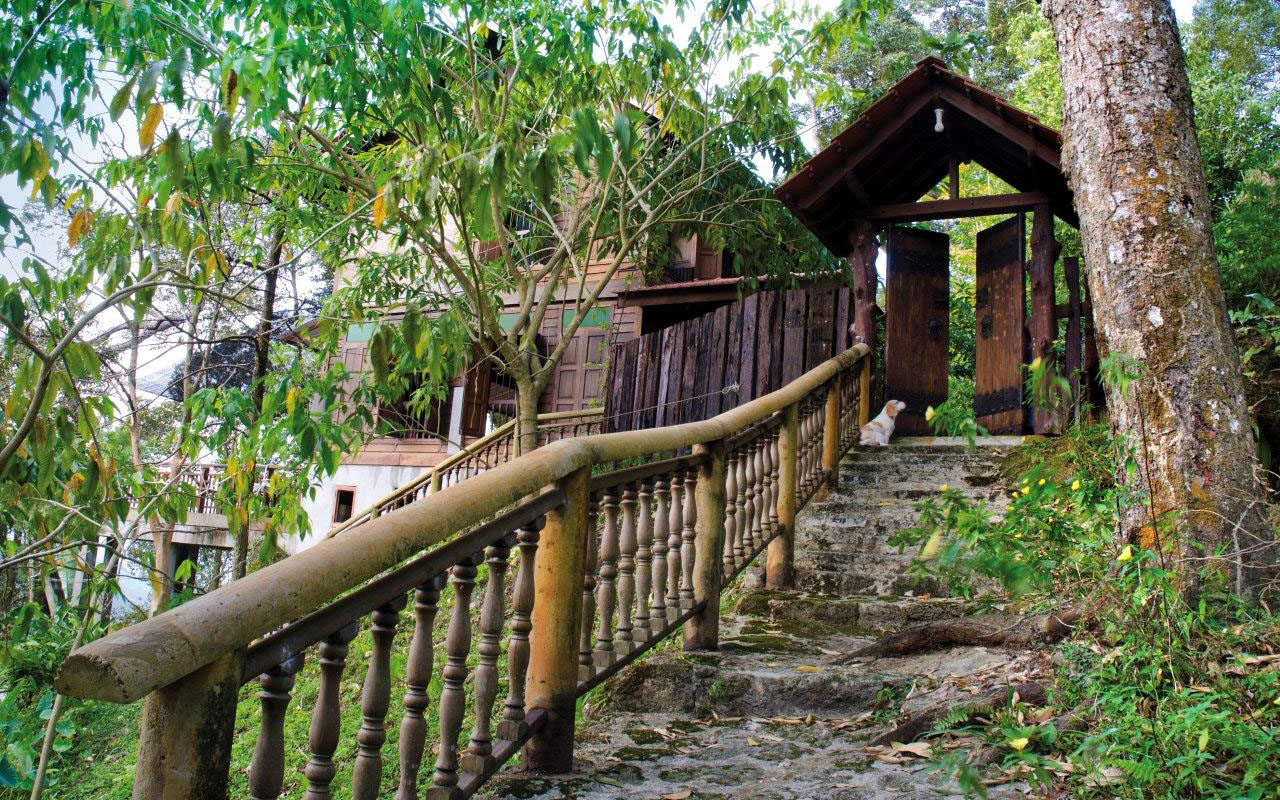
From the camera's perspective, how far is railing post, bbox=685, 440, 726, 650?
4211 mm

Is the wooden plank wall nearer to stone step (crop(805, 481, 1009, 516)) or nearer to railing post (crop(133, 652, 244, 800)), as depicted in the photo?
stone step (crop(805, 481, 1009, 516))

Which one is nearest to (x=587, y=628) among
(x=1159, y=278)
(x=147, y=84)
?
(x=147, y=84)

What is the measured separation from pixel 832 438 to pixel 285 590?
5.79 meters

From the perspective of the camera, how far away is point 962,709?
3043 millimetres

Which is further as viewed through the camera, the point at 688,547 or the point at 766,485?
the point at 766,485

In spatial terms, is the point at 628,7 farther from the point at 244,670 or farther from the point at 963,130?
the point at 244,670

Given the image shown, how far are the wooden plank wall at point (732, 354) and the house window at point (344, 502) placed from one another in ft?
27.2

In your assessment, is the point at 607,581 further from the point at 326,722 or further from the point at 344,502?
the point at 344,502

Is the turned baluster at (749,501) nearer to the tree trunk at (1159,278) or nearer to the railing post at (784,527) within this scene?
the railing post at (784,527)

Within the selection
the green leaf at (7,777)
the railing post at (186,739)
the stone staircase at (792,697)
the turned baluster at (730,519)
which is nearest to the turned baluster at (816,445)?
the stone staircase at (792,697)

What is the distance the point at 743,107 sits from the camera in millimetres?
7781

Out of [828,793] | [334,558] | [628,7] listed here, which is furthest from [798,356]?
[334,558]

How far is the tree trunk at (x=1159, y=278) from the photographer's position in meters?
3.11

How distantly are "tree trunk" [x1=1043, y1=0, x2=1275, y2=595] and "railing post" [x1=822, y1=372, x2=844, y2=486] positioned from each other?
343cm
